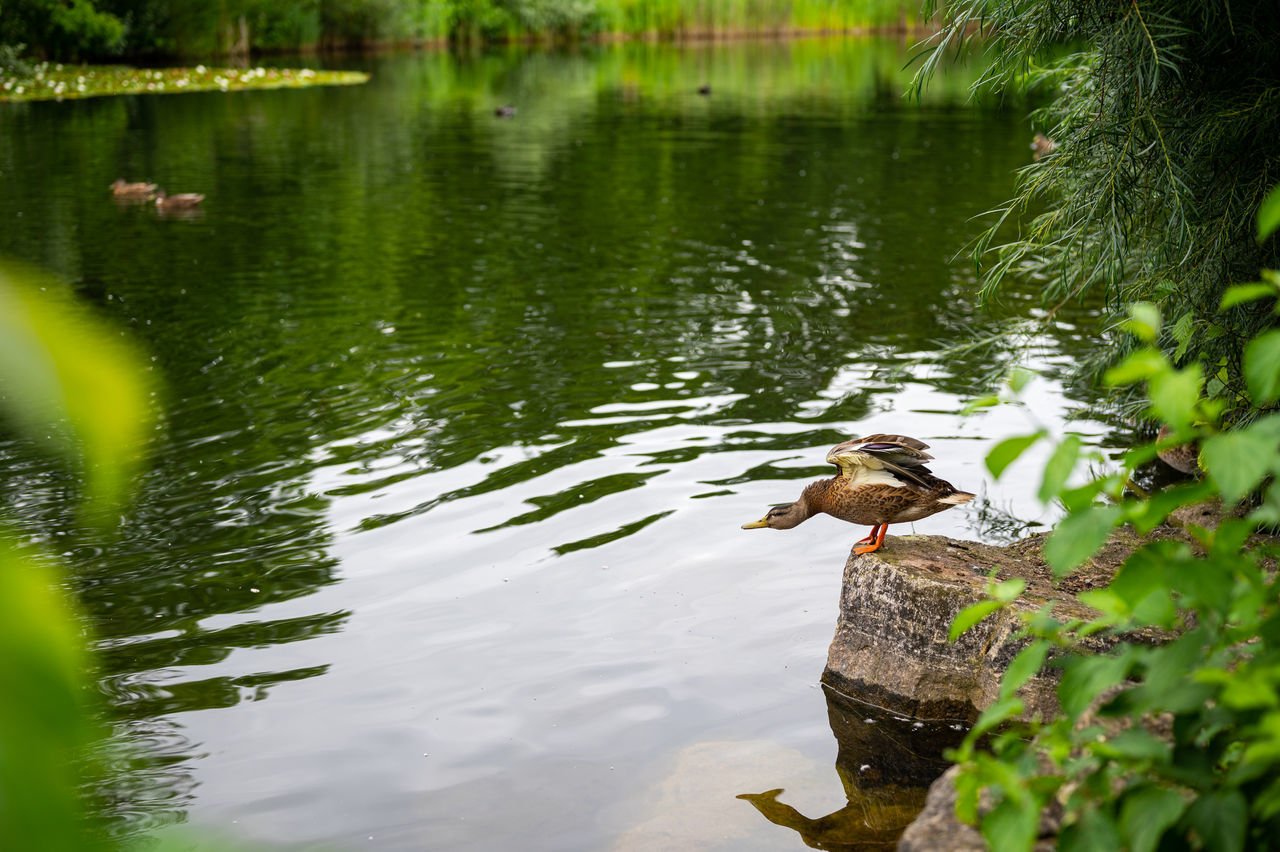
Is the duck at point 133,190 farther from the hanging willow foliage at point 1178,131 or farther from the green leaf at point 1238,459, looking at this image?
the green leaf at point 1238,459

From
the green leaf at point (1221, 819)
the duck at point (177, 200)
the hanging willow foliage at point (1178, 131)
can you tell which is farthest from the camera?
the duck at point (177, 200)

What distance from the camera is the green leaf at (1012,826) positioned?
206 cm

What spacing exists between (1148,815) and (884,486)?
3.30 meters

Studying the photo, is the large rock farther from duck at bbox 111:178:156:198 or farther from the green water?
duck at bbox 111:178:156:198

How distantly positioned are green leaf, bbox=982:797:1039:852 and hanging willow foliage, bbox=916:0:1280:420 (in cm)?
324

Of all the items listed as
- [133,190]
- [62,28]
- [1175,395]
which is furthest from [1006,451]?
[62,28]

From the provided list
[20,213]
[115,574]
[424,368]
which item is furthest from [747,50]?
[115,574]

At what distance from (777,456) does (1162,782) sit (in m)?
5.89

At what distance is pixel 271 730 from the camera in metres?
5.05

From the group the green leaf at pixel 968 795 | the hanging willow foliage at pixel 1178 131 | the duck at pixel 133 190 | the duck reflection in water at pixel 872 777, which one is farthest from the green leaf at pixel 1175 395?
the duck at pixel 133 190

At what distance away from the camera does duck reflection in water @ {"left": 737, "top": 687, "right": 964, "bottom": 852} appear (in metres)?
4.25

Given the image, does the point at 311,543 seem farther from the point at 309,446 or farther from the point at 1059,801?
the point at 1059,801

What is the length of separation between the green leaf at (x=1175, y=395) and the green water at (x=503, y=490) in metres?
1.69

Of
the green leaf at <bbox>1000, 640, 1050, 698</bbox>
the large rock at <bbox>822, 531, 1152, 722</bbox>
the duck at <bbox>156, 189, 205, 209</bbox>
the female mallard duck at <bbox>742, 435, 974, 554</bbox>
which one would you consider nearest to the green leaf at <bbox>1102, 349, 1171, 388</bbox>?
the green leaf at <bbox>1000, 640, 1050, 698</bbox>
